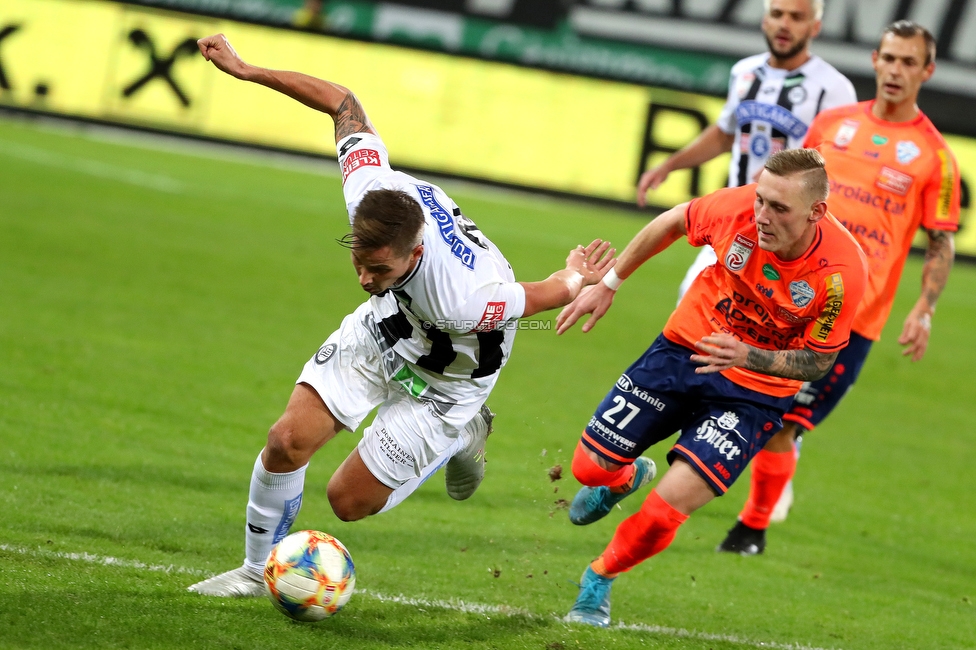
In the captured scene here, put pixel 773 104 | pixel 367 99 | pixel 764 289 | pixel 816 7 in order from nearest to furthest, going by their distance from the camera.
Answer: pixel 764 289
pixel 816 7
pixel 773 104
pixel 367 99

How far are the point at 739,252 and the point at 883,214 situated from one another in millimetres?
Answer: 1711

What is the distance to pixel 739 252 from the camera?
5.06 meters

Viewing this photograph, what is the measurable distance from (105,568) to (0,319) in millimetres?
5057

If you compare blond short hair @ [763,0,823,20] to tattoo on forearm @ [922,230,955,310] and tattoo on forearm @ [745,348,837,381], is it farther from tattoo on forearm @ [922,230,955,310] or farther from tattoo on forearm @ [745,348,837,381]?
tattoo on forearm @ [745,348,837,381]

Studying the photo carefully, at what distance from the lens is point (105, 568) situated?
4.72m

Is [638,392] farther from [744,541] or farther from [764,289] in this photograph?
[744,541]

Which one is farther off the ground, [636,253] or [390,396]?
[636,253]

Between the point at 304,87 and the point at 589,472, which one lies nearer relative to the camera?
the point at 304,87

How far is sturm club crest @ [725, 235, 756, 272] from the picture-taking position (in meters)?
5.04

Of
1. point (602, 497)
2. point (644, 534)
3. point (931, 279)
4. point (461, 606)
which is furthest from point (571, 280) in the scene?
point (931, 279)

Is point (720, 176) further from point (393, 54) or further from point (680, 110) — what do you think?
point (393, 54)

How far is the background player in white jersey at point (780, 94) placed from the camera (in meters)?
7.24

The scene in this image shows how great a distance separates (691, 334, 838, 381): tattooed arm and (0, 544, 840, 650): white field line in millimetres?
1129

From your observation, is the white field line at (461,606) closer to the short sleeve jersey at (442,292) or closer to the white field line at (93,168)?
the short sleeve jersey at (442,292)
